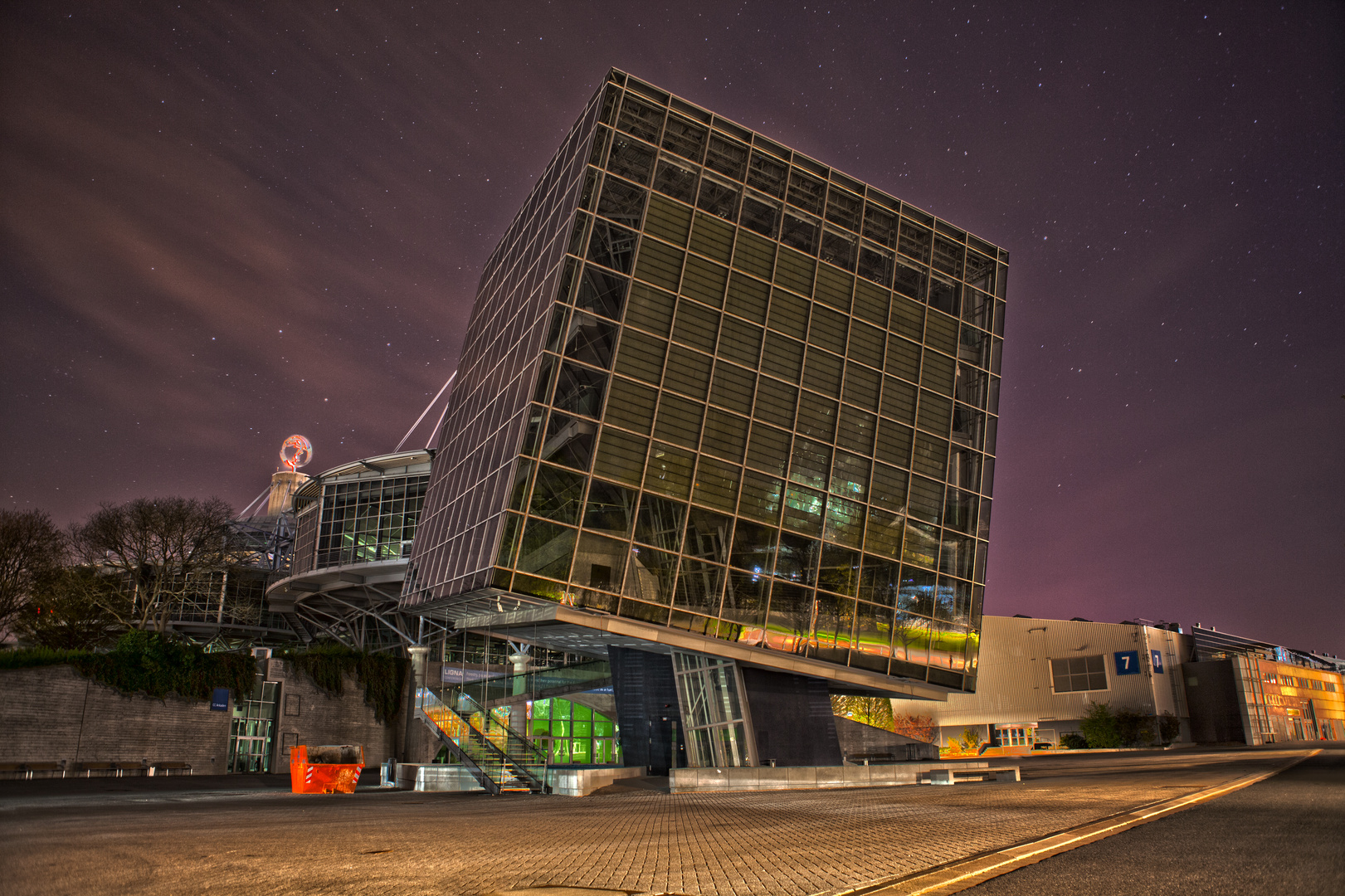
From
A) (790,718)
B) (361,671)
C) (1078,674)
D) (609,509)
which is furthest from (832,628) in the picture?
(1078,674)

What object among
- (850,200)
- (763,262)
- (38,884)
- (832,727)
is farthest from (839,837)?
(850,200)

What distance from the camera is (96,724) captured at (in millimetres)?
38375

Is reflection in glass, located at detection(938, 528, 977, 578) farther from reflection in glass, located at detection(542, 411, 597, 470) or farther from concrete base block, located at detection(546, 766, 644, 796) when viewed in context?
reflection in glass, located at detection(542, 411, 597, 470)

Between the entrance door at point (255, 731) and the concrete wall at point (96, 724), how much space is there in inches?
38.1

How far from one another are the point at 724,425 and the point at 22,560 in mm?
45734

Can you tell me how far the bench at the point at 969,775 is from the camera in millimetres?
26897

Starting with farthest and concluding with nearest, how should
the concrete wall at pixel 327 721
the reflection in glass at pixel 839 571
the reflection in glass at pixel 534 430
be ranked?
1. the concrete wall at pixel 327 721
2. the reflection in glass at pixel 839 571
3. the reflection in glass at pixel 534 430

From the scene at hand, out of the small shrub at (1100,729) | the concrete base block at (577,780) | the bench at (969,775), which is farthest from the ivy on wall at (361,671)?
the small shrub at (1100,729)

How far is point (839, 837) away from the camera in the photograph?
425 inches

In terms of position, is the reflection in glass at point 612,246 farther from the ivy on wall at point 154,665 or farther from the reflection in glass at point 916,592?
the ivy on wall at point 154,665

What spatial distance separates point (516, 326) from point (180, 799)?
1947 centimetres

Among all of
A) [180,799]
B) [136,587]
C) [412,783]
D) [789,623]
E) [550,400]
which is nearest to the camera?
[180,799]

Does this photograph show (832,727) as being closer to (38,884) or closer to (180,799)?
(180,799)

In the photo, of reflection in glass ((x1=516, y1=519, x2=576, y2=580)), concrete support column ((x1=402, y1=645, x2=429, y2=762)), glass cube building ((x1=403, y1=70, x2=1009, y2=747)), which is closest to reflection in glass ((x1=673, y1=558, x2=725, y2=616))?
glass cube building ((x1=403, y1=70, x2=1009, y2=747))
